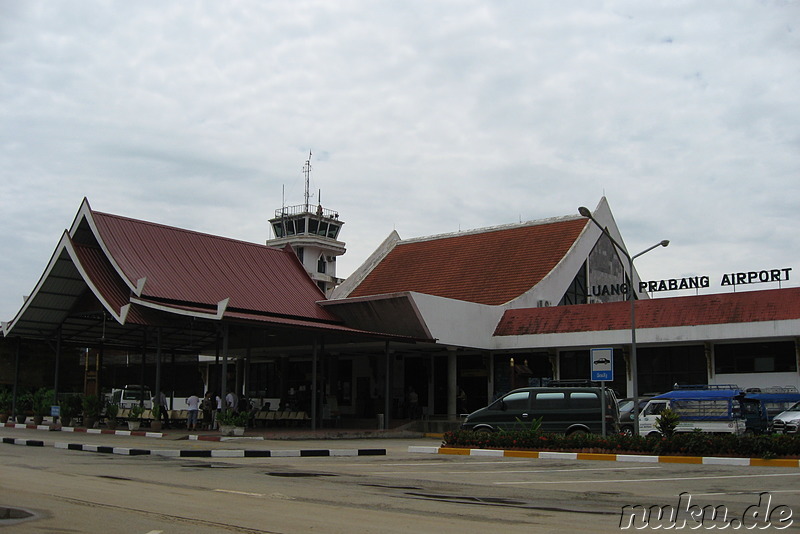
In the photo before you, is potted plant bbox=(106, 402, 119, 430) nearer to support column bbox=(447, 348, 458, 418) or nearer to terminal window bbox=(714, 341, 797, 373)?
support column bbox=(447, 348, 458, 418)

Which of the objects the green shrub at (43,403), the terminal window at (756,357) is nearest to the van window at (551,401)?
the terminal window at (756,357)

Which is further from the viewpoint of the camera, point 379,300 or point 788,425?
point 379,300

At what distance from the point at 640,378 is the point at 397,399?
10644 mm

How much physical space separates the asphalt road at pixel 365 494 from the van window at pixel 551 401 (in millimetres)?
5607

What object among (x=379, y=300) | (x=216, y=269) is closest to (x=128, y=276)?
(x=216, y=269)

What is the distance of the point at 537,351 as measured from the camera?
114 ft

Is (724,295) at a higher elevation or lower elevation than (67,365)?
higher

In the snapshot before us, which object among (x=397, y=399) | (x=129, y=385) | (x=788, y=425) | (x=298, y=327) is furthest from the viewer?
(x=129, y=385)

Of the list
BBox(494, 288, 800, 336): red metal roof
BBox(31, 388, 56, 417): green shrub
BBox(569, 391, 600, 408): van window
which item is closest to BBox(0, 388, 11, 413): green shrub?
BBox(31, 388, 56, 417): green shrub

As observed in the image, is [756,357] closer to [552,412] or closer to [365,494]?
[552,412]

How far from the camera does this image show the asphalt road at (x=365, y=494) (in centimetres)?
843

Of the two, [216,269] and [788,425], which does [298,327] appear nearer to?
[216,269]

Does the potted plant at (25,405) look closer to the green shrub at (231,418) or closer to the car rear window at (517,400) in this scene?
the green shrub at (231,418)

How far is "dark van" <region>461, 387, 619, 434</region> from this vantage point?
23.1 meters
